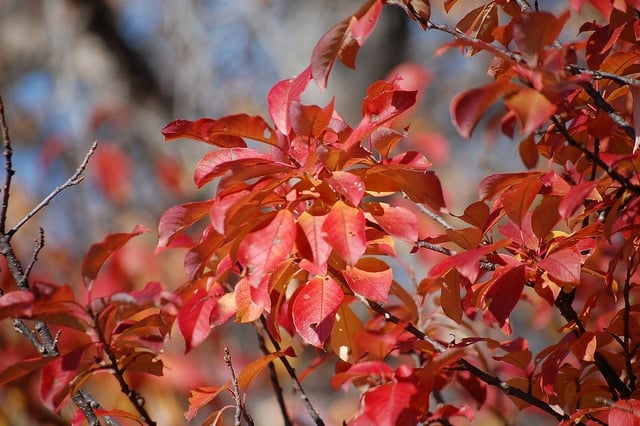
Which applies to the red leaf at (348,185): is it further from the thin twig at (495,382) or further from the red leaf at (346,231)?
the thin twig at (495,382)

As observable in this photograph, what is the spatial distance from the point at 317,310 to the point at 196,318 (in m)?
0.15

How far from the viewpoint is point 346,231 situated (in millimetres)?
590

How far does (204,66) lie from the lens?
13.7 feet

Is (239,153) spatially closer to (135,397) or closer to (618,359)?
(135,397)

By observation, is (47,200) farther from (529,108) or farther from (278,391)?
(529,108)

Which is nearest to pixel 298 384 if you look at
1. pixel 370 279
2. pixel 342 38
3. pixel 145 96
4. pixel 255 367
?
pixel 255 367

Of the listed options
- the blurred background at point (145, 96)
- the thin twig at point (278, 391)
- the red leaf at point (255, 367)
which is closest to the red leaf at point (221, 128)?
the red leaf at point (255, 367)

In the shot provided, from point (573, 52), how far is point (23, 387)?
148cm

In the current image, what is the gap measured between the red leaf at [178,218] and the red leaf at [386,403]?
25 cm

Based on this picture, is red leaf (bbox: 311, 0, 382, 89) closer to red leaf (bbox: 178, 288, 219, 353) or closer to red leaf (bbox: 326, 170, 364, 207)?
red leaf (bbox: 326, 170, 364, 207)

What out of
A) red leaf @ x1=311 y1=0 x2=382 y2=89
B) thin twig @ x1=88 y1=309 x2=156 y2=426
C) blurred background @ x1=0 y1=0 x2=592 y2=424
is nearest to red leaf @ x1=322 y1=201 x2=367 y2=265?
red leaf @ x1=311 y1=0 x2=382 y2=89

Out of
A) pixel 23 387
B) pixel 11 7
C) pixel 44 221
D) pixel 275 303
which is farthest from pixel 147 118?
pixel 275 303

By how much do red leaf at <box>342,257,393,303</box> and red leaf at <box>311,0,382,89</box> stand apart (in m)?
0.21

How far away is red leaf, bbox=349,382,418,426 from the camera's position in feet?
1.89
